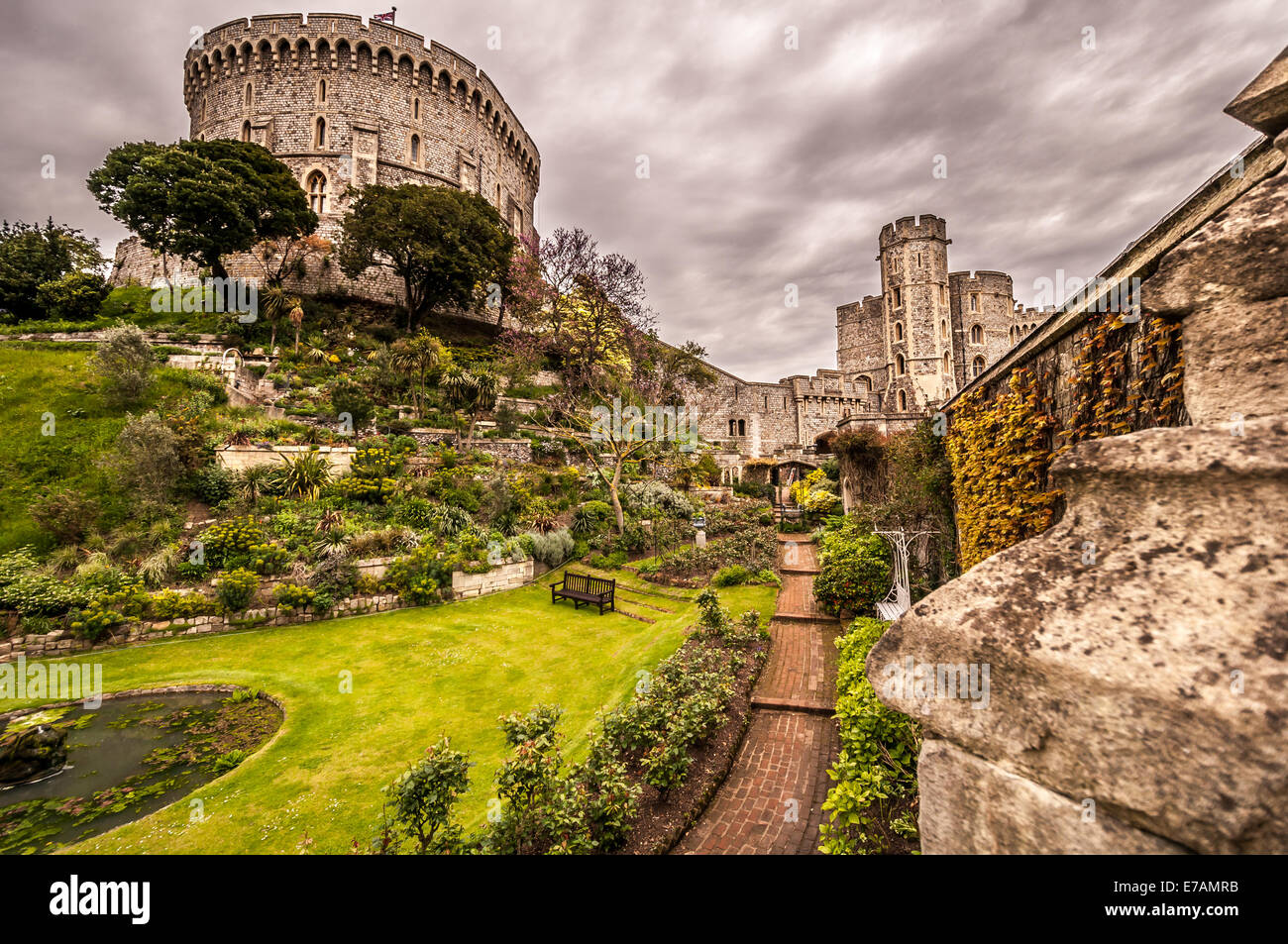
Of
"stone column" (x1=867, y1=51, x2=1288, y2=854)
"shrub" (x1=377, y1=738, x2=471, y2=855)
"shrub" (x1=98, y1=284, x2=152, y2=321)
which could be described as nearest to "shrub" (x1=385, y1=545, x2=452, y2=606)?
"shrub" (x1=377, y1=738, x2=471, y2=855)

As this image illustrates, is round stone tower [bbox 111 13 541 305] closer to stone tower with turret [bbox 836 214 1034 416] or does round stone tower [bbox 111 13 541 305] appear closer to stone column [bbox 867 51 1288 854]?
stone column [bbox 867 51 1288 854]

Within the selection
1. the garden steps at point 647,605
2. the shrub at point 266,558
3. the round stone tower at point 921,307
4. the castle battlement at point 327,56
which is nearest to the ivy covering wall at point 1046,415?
the garden steps at point 647,605

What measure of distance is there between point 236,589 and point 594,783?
9.84 m

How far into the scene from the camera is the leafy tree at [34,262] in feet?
78.0

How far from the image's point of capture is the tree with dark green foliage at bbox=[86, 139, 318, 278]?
22141 millimetres

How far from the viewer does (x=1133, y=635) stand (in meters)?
1.23

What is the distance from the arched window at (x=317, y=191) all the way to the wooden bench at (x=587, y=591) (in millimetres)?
31715

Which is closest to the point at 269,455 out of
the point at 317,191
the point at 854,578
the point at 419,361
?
the point at 419,361

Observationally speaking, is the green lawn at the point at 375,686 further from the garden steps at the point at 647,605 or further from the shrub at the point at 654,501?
the shrub at the point at 654,501
